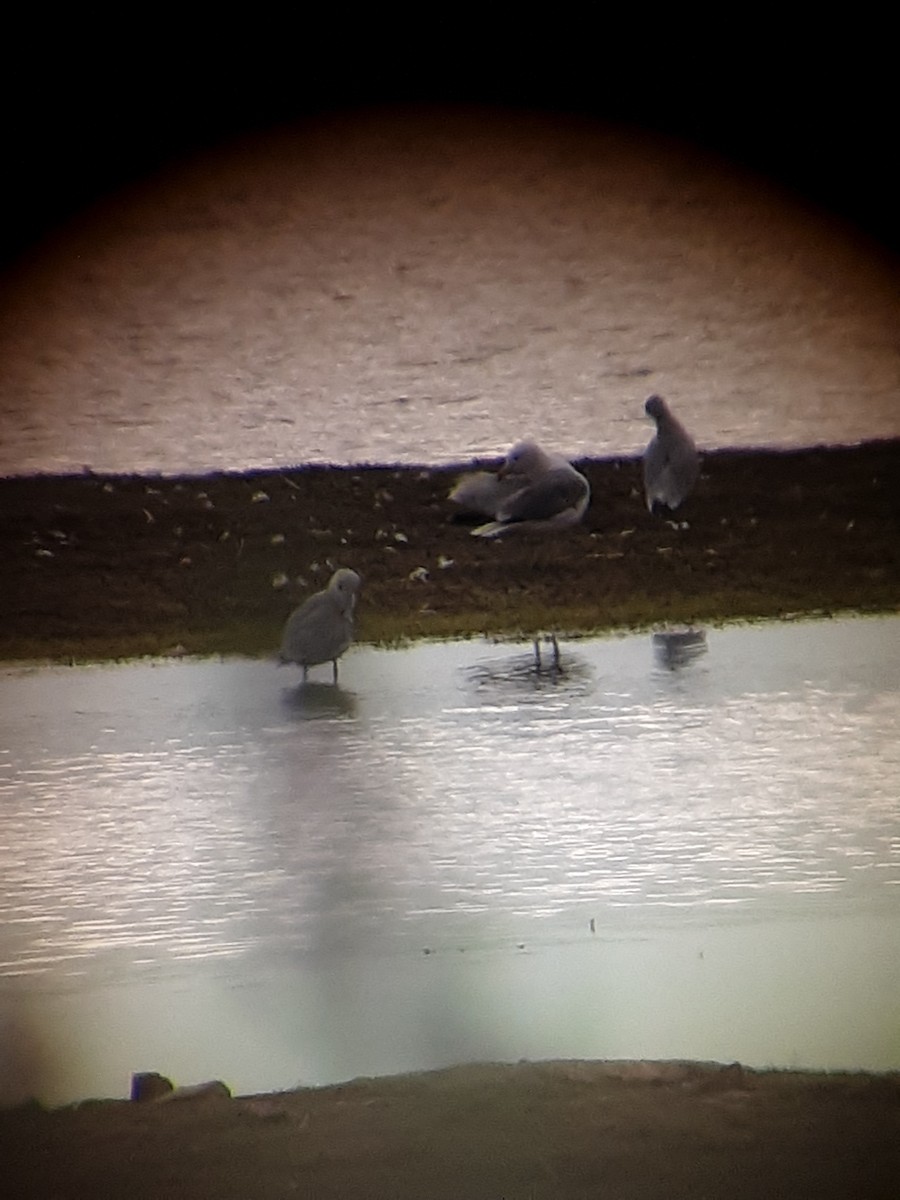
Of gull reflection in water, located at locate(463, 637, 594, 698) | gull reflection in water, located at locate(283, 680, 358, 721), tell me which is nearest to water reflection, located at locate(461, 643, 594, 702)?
gull reflection in water, located at locate(463, 637, 594, 698)

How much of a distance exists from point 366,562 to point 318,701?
192 mm

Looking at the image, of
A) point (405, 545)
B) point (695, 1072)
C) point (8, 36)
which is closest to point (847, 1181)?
point (695, 1072)

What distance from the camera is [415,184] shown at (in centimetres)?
182

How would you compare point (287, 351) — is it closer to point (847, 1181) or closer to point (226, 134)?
point (226, 134)

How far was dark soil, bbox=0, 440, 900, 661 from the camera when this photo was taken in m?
1.79

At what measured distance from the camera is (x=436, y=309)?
1812 millimetres

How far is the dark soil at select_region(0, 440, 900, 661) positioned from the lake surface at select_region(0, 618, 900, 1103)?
41 mm

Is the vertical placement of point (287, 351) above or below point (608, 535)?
above

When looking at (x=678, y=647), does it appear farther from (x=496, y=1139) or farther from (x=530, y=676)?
(x=496, y=1139)

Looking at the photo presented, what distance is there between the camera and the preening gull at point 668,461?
1.80 m

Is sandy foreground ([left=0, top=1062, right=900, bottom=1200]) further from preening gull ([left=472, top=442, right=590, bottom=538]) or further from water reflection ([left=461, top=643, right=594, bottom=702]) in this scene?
preening gull ([left=472, top=442, right=590, bottom=538])

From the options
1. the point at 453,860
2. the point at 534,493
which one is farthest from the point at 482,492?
the point at 453,860

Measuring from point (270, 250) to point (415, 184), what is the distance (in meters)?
0.21

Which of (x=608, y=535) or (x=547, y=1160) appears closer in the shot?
(x=547, y=1160)
